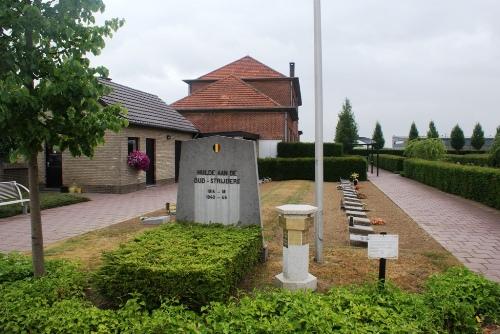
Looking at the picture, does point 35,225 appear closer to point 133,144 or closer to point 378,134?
point 133,144

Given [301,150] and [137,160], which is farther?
[301,150]

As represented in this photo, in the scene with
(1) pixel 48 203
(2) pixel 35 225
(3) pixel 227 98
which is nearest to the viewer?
(2) pixel 35 225

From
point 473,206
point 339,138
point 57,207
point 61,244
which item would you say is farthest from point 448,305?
point 339,138

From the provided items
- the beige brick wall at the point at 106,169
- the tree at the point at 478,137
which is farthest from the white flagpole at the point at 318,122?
the tree at the point at 478,137

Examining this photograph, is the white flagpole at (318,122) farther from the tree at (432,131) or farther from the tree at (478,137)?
the tree at (478,137)

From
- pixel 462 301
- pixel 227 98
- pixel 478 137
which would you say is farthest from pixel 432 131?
pixel 462 301

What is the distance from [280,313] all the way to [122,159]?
48.7ft

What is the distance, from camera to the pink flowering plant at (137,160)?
18016mm

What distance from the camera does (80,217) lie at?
1162 centimetres

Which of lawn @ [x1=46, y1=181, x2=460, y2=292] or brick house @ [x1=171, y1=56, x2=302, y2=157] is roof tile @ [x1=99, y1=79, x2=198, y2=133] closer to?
brick house @ [x1=171, y1=56, x2=302, y2=157]

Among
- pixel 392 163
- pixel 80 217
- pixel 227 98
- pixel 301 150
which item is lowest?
pixel 80 217

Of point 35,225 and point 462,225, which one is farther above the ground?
point 35,225

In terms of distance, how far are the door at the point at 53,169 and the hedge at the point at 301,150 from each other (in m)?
16.3

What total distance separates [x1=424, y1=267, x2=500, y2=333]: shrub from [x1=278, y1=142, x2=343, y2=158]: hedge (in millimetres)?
24712
